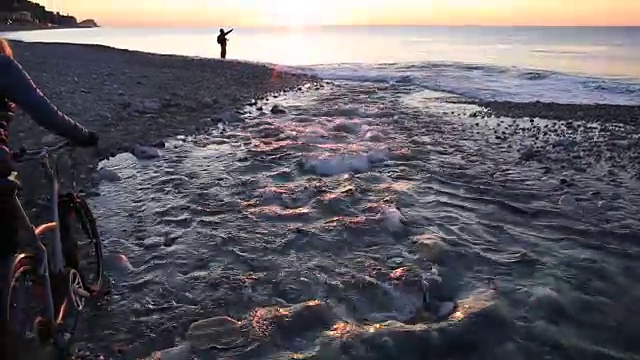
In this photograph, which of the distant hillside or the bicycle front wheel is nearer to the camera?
the bicycle front wheel

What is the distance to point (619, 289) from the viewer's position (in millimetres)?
5551

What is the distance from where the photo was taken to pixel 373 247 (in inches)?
259

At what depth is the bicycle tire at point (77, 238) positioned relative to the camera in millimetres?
4445

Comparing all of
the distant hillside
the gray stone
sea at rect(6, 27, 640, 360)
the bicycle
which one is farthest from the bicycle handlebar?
the distant hillside

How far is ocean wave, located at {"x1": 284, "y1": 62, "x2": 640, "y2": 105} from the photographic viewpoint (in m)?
24.1

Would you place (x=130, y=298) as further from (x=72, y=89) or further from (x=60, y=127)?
(x=72, y=89)

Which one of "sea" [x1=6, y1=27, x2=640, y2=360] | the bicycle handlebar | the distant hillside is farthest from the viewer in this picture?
the distant hillside

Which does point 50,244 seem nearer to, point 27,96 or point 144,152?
point 27,96

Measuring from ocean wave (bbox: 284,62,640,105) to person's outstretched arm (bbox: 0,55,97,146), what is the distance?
22142mm

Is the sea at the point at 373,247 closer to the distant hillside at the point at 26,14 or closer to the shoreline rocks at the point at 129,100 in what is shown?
the shoreline rocks at the point at 129,100

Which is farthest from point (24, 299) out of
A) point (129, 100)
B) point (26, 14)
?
point (26, 14)

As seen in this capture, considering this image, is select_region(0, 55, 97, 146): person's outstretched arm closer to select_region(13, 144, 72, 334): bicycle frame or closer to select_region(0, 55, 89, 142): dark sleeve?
select_region(0, 55, 89, 142): dark sleeve

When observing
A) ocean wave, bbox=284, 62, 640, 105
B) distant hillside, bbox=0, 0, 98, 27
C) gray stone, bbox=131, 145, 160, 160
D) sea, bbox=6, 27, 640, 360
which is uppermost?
distant hillside, bbox=0, 0, 98, 27

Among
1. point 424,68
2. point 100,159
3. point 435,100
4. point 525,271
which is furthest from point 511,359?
point 424,68
